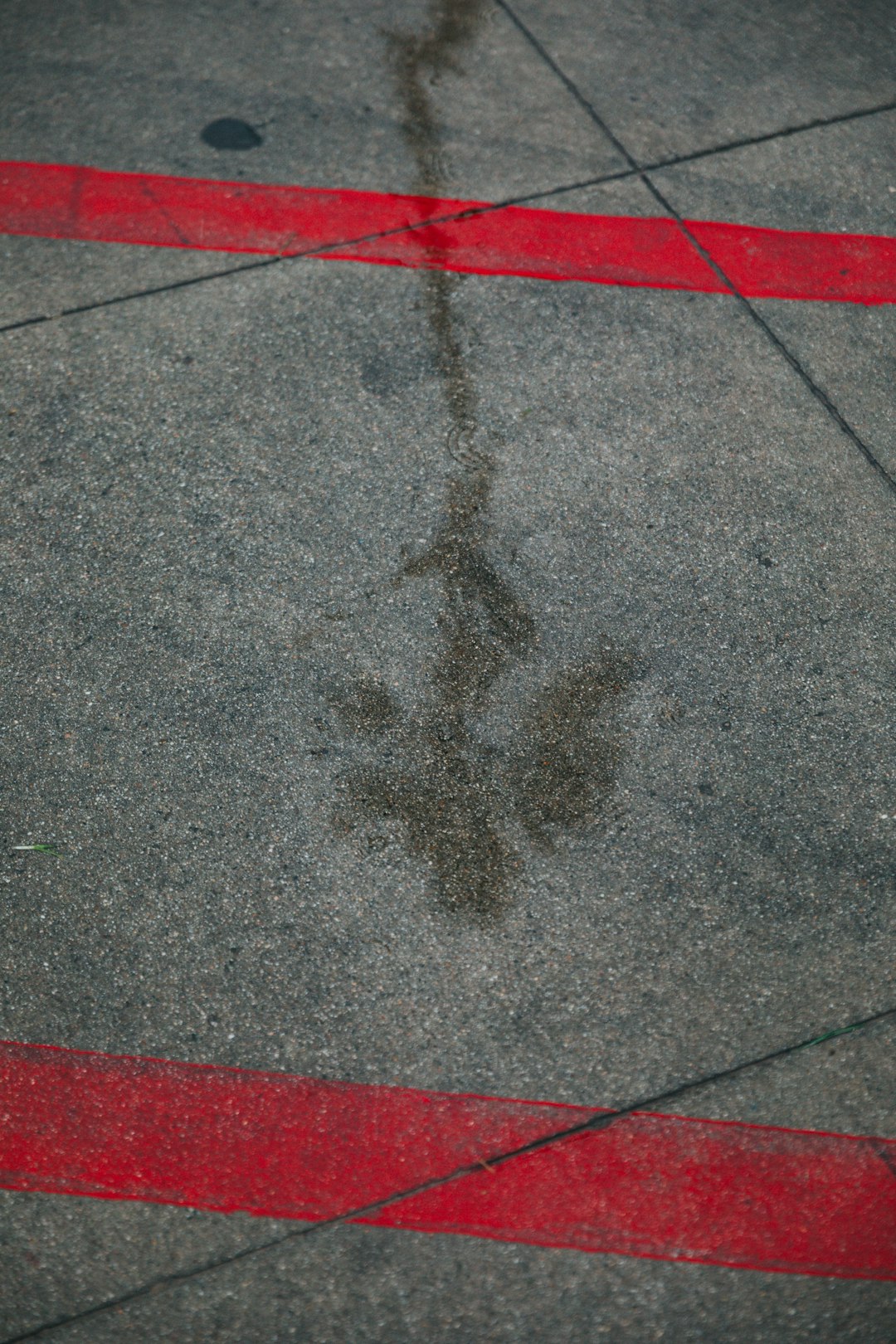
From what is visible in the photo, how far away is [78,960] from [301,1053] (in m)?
0.63

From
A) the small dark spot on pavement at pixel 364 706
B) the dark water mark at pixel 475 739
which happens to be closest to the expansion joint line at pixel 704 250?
the dark water mark at pixel 475 739

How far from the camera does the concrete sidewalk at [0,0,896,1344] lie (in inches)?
104

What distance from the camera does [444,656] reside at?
3256mm

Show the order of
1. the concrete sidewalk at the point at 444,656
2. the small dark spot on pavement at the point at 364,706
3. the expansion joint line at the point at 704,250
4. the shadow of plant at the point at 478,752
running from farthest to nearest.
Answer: the expansion joint line at the point at 704,250, the small dark spot on pavement at the point at 364,706, the shadow of plant at the point at 478,752, the concrete sidewalk at the point at 444,656

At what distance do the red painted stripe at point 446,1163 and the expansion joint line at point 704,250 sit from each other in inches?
86.9

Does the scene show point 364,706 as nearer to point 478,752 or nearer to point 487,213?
point 478,752

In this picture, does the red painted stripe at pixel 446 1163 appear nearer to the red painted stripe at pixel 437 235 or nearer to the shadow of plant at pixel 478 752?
the shadow of plant at pixel 478 752

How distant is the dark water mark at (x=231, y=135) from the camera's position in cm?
439

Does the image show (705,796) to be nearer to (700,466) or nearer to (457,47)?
(700,466)

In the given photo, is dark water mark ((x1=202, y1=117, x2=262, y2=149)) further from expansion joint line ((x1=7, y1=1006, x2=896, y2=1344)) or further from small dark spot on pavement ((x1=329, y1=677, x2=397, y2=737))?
expansion joint line ((x1=7, y1=1006, x2=896, y2=1344))

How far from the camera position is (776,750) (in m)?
3.15

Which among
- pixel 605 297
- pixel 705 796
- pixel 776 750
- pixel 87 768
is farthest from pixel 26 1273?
pixel 605 297

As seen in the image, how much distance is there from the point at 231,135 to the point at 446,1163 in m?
3.90

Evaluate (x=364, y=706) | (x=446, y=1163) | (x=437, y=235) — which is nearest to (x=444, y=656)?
(x=364, y=706)
